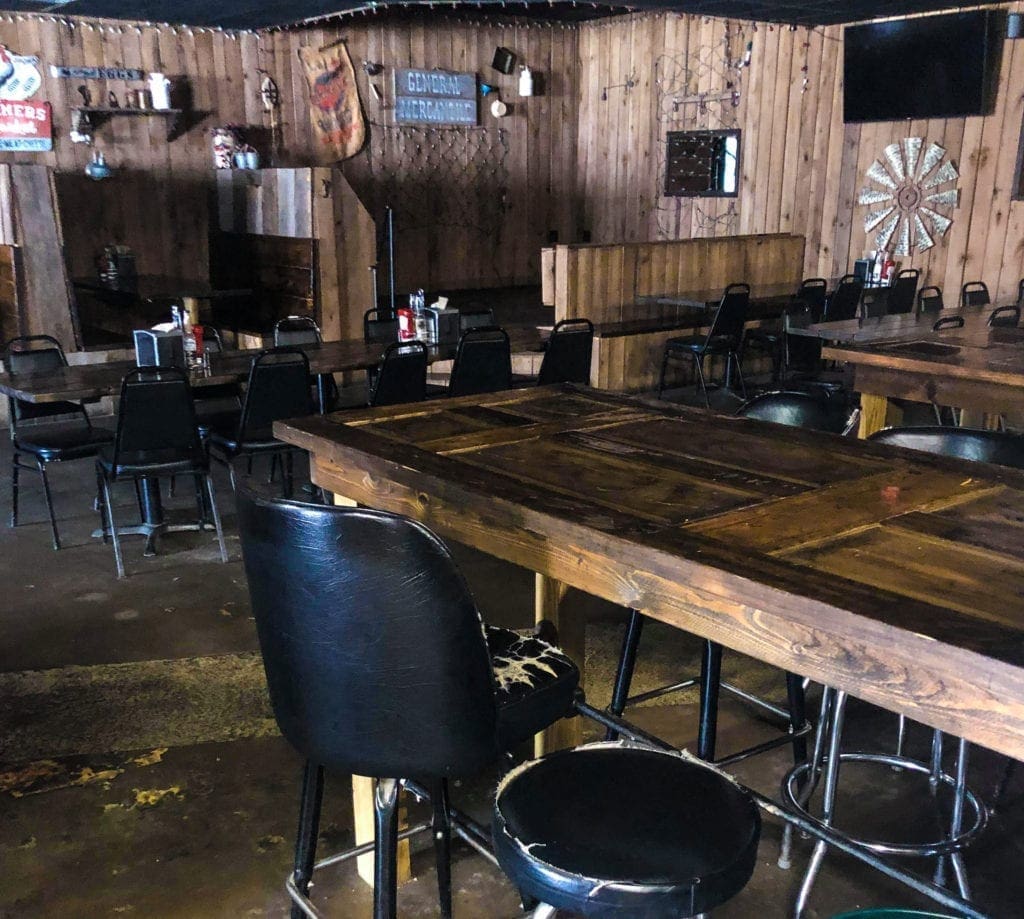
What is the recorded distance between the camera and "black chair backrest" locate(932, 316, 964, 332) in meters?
4.76

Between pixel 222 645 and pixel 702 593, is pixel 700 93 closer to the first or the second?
pixel 222 645

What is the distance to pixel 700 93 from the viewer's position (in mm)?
8898

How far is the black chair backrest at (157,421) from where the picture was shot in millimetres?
3699

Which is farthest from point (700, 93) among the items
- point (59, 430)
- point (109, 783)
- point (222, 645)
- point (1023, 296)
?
point (109, 783)

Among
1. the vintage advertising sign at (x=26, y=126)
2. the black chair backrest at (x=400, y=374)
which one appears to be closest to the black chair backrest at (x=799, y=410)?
the black chair backrest at (x=400, y=374)

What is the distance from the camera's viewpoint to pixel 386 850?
1.58m

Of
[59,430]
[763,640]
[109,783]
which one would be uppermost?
[763,640]

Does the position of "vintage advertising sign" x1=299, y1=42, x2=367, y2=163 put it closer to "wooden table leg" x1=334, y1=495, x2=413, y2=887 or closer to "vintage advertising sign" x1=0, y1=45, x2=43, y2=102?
"vintage advertising sign" x1=0, y1=45, x2=43, y2=102

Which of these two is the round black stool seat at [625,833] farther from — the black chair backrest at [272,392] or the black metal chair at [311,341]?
the black metal chair at [311,341]

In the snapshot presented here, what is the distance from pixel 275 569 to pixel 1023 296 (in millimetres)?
6202

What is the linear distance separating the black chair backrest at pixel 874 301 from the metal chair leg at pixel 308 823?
5.33 metres

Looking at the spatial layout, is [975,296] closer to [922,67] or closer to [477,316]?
[922,67]

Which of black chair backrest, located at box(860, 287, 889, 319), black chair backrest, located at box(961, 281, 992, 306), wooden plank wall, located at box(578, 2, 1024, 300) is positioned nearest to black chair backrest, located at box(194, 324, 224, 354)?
black chair backrest, located at box(860, 287, 889, 319)

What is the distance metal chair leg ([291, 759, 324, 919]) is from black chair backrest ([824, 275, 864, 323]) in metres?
5.60
